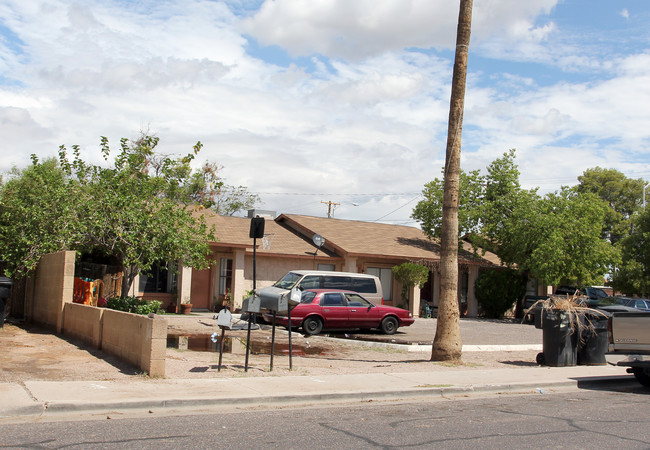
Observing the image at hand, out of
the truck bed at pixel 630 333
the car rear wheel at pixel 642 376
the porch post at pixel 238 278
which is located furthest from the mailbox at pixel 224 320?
the porch post at pixel 238 278

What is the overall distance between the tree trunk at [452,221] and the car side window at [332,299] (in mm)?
5075

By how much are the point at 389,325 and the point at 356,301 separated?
4.62 ft

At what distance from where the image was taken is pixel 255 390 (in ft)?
31.3

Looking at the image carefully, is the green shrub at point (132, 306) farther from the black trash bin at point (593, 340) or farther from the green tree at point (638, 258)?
the green tree at point (638, 258)

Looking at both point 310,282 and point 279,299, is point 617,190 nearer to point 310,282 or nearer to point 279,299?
point 310,282

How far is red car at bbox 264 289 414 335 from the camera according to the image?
1817 cm

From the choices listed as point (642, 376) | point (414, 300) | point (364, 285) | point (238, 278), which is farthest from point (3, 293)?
point (414, 300)

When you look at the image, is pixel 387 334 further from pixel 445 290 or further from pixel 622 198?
pixel 622 198

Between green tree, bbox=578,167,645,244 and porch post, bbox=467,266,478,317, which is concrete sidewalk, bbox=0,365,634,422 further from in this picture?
green tree, bbox=578,167,645,244

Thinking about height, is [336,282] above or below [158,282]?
above

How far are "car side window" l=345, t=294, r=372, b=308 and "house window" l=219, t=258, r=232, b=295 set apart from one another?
799cm

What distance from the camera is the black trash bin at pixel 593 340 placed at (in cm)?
1409

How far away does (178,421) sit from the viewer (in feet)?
25.4

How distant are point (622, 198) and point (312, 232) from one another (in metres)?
40.2
